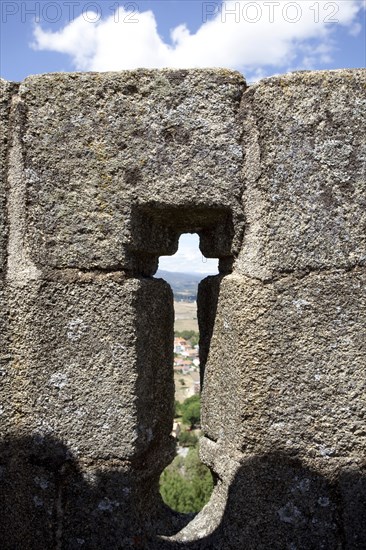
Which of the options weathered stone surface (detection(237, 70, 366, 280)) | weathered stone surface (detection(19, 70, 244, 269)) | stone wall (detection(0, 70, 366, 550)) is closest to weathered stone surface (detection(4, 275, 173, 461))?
stone wall (detection(0, 70, 366, 550))

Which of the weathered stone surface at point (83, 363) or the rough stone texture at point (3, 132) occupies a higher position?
the rough stone texture at point (3, 132)

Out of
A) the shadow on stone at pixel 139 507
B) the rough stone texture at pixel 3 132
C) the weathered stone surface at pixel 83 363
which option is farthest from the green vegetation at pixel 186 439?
the rough stone texture at pixel 3 132

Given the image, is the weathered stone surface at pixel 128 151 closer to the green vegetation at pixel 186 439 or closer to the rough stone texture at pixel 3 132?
the rough stone texture at pixel 3 132

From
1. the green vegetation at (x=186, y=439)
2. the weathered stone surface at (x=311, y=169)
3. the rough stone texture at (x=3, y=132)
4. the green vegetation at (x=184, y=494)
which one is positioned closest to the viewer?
the weathered stone surface at (x=311, y=169)

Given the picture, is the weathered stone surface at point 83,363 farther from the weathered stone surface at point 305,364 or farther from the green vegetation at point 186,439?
the green vegetation at point 186,439

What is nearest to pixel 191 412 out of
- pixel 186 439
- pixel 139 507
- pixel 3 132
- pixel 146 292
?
pixel 186 439

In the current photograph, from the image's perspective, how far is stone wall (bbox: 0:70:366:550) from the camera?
7.45 feet

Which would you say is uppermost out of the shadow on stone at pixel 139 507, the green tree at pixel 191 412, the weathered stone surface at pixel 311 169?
the weathered stone surface at pixel 311 169

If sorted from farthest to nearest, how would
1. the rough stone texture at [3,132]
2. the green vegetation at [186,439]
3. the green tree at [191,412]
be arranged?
the green tree at [191,412] → the green vegetation at [186,439] → the rough stone texture at [3,132]

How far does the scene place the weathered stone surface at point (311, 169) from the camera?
2254mm

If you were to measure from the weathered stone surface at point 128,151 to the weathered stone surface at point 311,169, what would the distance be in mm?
134

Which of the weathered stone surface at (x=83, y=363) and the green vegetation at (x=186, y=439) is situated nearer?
the weathered stone surface at (x=83, y=363)

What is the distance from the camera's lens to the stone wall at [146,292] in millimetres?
2271

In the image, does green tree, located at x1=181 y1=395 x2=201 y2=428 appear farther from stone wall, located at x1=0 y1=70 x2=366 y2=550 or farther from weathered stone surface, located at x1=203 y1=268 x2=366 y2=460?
weathered stone surface, located at x1=203 y1=268 x2=366 y2=460
